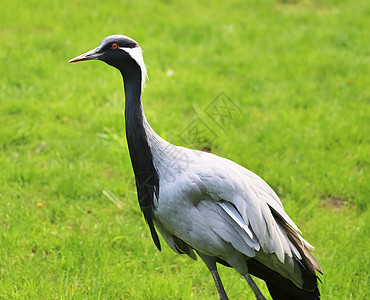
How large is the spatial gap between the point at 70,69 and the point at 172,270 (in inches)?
150

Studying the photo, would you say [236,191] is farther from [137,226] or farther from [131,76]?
[137,226]

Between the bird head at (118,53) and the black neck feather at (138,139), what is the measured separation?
3 centimetres

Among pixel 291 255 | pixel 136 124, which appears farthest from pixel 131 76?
pixel 291 255

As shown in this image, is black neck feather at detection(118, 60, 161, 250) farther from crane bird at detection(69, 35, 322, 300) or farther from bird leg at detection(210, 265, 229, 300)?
bird leg at detection(210, 265, 229, 300)

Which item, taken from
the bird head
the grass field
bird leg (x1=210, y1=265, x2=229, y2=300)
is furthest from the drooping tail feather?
the bird head

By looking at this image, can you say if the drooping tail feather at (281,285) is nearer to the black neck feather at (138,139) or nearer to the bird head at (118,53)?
the black neck feather at (138,139)

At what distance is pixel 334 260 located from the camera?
4.12 meters

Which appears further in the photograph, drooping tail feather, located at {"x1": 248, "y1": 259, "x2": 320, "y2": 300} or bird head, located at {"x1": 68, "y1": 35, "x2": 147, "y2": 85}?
drooping tail feather, located at {"x1": 248, "y1": 259, "x2": 320, "y2": 300}

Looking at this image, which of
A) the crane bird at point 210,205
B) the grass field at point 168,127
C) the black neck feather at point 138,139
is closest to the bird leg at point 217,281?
the crane bird at point 210,205

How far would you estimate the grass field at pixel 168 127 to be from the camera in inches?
159

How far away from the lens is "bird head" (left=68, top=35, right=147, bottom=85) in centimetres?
326

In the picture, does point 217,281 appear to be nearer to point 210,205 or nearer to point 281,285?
point 281,285

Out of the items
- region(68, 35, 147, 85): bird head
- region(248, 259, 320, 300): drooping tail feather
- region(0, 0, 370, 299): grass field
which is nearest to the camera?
region(68, 35, 147, 85): bird head

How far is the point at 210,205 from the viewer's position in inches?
126
